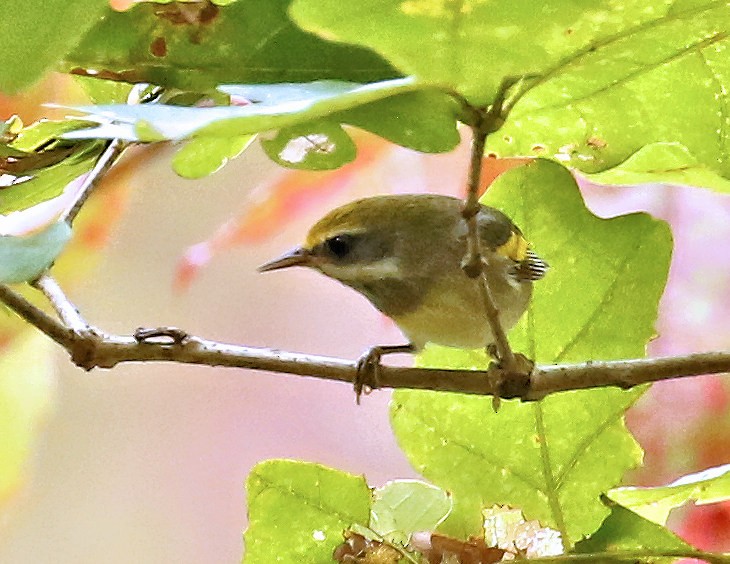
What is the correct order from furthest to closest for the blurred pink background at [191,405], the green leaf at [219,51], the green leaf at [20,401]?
the blurred pink background at [191,405], the green leaf at [20,401], the green leaf at [219,51]

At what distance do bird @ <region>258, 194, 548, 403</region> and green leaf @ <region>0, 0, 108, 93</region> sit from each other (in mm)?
262

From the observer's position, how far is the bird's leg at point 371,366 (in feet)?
1.66

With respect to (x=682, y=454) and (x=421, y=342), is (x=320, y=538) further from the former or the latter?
(x=682, y=454)

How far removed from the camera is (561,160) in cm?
51

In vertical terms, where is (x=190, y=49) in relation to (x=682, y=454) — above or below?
above

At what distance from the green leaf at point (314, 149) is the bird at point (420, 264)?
0.33 ft

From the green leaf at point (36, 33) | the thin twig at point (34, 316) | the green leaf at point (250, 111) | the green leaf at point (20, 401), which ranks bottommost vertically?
the green leaf at point (20, 401)

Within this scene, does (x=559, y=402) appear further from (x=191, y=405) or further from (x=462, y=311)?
(x=191, y=405)

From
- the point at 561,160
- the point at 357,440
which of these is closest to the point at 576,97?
the point at 561,160

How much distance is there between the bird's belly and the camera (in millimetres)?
564

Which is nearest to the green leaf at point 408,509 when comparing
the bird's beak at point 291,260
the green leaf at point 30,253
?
the bird's beak at point 291,260

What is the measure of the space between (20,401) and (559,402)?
81 centimetres

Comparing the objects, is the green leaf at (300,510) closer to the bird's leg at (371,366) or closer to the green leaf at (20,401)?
the bird's leg at (371,366)

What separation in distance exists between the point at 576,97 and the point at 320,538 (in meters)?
0.26
